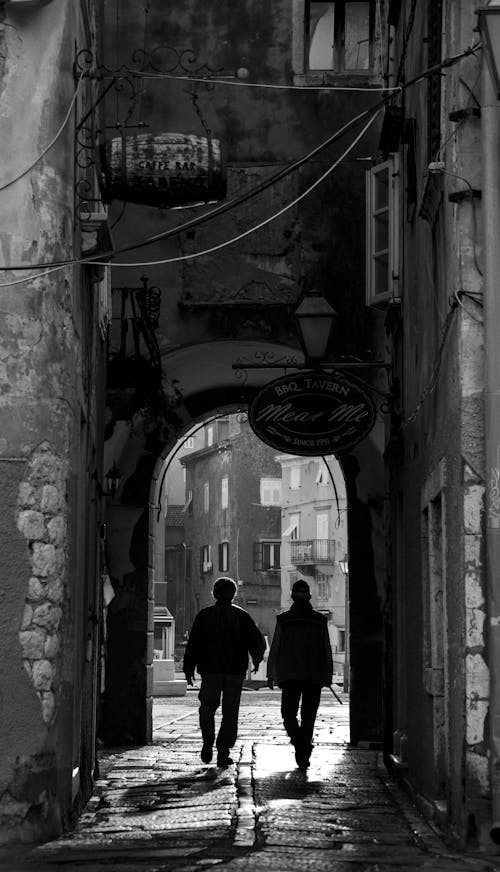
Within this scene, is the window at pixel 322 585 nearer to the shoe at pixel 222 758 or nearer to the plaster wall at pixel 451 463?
the shoe at pixel 222 758

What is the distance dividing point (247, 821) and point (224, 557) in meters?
60.4

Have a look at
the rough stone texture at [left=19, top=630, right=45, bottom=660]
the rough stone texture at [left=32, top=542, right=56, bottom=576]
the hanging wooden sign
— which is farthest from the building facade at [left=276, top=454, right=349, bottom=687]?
the rough stone texture at [left=19, top=630, right=45, bottom=660]

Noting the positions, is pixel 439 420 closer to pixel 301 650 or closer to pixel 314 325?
pixel 314 325

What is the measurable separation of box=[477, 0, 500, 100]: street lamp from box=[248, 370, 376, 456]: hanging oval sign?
14.1 ft

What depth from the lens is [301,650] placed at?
14289 mm

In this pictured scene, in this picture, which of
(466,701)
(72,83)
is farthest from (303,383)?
(466,701)

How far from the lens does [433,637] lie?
Answer: 35.9 feet

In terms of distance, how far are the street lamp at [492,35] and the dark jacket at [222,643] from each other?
6.77 m

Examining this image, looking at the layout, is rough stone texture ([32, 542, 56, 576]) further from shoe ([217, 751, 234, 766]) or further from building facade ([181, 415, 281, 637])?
building facade ([181, 415, 281, 637])

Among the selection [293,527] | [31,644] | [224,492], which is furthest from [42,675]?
[224,492]

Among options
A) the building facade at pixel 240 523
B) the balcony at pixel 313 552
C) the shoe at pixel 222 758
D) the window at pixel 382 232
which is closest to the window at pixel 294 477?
the building facade at pixel 240 523

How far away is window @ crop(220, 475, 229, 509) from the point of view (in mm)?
71000

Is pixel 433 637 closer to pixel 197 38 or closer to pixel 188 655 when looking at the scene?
pixel 188 655

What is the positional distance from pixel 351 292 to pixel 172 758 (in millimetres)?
5566
